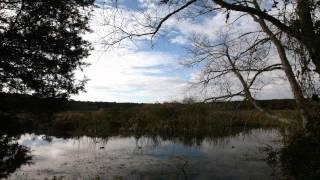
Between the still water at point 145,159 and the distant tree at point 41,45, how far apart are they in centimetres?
163

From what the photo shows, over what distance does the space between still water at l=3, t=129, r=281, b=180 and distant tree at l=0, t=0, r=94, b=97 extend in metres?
1.63

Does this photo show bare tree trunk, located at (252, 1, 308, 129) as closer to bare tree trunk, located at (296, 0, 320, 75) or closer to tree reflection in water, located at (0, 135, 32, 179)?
bare tree trunk, located at (296, 0, 320, 75)

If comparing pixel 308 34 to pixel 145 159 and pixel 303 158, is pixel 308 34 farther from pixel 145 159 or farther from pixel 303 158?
pixel 145 159

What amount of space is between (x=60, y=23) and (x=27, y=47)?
1.17 m

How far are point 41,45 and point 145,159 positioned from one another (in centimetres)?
785

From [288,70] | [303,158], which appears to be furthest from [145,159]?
[303,158]

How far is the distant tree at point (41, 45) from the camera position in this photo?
35.6 feet

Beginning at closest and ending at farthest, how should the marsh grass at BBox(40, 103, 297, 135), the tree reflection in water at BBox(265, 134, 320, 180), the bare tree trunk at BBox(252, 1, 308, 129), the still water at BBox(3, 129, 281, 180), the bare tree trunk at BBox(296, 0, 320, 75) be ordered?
the bare tree trunk at BBox(296, 0, 320, 75), the tree reflection in water at BBox(265, 134, 320, 180), the bare tree trunk at BBox(252, 1, 308, 129), the still water at BBox(3, 129, 281, 180), the marsh grass at BBox(40, 103, 297, 135)

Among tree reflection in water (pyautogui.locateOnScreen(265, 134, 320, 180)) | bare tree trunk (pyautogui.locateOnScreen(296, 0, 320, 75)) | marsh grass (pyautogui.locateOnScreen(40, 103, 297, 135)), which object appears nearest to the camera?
bare tree trunk (pyautogui.locateOnScreen(296, 0, 320, 75))

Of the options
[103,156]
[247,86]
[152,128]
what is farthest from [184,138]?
[247,86]

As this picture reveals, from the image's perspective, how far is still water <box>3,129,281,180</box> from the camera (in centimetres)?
1438

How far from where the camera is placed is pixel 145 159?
1752cm

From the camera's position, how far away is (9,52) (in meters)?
10.6

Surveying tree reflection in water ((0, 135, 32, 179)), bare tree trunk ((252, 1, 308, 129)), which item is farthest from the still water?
bare tree trunk ((252, 1, 308, 129))
